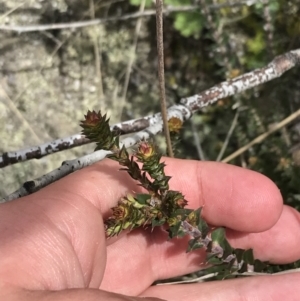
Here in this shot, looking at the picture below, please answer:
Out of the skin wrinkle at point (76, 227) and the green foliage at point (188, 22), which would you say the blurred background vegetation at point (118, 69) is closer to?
the green foliage at point (188, 22)

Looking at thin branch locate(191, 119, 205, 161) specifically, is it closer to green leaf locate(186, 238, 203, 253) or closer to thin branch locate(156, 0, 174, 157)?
thin branch locate(156, 0, 174, 157)

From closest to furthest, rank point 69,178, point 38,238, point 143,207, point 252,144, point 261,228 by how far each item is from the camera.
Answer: point 38,238 → point 143,207 → point 69,178 → point 261,228 → point 252,144

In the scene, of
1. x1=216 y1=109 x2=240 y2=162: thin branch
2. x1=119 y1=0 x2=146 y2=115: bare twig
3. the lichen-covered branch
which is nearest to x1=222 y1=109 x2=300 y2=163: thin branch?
x1=216 y1=109 x2=240 y2=162: thin branch

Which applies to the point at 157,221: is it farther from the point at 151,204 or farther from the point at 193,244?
the point at 193,244

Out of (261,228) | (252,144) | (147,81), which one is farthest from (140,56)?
(261,228)

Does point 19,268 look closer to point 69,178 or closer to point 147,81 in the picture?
point 69,178

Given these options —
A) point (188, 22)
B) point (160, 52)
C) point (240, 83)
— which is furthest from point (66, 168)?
point (188, 22)

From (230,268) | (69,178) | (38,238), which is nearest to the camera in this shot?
(38,238)
